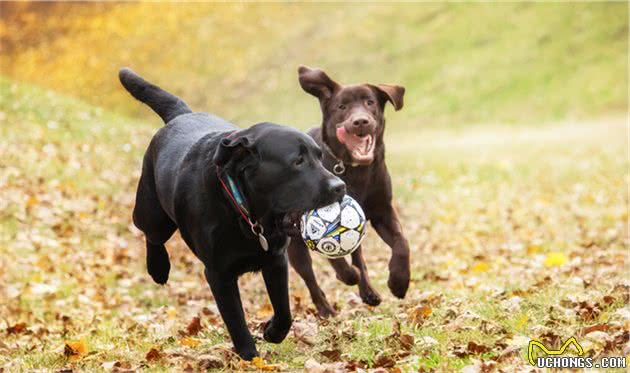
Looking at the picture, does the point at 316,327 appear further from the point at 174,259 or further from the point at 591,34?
the point at 591,34

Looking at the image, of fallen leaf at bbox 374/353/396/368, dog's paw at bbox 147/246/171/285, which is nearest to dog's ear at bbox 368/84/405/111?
dog's paw at bbox 147/246/171/285

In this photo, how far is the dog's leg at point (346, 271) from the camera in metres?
6.17

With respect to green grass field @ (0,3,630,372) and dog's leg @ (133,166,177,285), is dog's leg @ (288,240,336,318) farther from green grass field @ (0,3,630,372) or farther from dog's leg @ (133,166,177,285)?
dog's leg @ (133,166,177,285)

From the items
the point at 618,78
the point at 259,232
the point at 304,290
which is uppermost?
the point at 618,78

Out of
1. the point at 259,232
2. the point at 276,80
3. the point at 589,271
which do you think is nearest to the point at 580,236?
the point at 589,271

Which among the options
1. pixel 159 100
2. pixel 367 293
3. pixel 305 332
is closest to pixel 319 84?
pixel 159 100

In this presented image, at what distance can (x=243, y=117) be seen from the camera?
92.7 feet

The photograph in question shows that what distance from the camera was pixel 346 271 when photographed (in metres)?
6.18

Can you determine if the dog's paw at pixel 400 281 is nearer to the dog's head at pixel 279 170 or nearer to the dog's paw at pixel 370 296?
the dog's paw at pixel 370 296

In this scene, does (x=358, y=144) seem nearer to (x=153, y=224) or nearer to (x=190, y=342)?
(x=153, y=224)

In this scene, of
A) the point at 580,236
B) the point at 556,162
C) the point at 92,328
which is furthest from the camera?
the point at 556,162

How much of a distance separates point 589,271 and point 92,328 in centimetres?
407

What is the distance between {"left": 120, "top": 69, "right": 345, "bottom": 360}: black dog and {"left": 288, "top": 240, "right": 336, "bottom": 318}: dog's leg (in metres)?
1.28

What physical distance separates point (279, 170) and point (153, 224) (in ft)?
6.13
